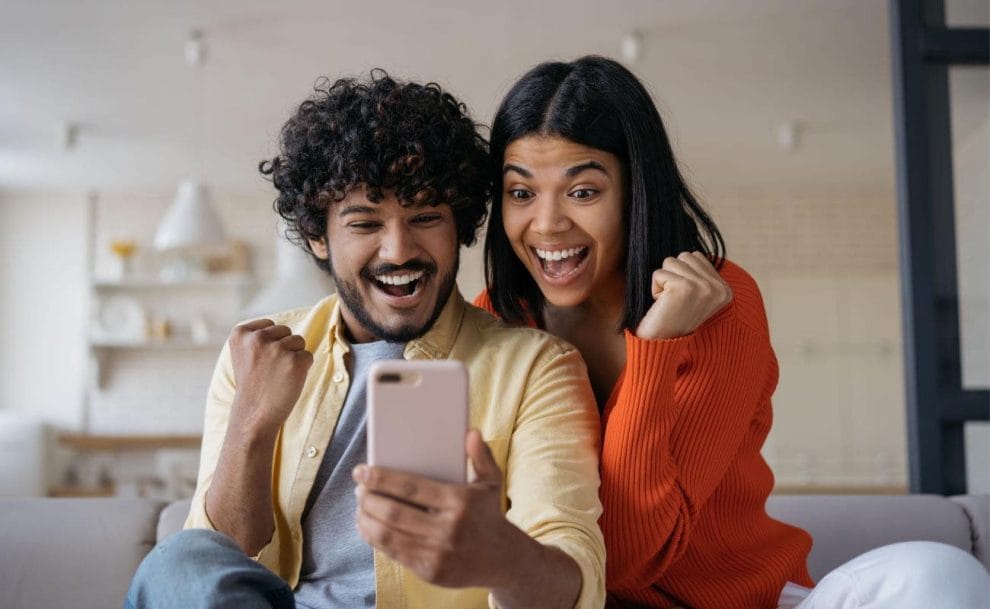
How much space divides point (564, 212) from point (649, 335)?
261 millimetres

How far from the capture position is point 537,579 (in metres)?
1.18

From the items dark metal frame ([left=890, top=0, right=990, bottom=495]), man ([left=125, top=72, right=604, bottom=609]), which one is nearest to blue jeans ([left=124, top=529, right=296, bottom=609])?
man ([left=125, top=72, right=604, bottom=609])

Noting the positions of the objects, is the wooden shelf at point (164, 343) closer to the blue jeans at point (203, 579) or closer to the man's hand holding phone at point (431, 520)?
the blue jeans at point (203, 579)

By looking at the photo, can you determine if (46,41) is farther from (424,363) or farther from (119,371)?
(424,363)

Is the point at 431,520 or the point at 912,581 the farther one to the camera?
the point at 912,581

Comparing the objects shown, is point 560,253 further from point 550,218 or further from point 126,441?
point 126,441

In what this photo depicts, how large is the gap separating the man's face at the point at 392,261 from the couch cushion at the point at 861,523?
970mm

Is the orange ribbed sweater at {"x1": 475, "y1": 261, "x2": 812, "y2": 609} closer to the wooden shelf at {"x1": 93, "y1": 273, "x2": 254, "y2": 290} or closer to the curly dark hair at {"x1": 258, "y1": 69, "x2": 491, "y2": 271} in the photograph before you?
the curly dark hair at {"x1": 258, "y1": 69, "x2": 491, "y2": 271}

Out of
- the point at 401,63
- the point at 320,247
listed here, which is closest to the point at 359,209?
the point at 320,247

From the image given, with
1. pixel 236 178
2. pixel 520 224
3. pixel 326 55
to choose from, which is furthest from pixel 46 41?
pixel 520 224

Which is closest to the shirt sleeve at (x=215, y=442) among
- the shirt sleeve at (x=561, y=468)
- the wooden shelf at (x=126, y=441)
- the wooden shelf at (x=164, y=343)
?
the shirt sleeve at (x=561, y=468)

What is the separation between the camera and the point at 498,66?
5324mm

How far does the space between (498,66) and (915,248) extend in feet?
10.3

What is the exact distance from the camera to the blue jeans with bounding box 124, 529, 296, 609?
1.13 m
